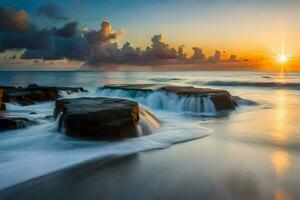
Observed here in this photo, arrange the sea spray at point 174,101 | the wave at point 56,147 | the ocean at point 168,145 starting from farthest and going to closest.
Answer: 1. the sea spray at point 174,101
2. the wave at point 56,147
3. the ocean at point 168,145

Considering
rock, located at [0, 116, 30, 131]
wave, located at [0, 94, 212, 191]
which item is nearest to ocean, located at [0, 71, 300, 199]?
wave, located at [0, 94, 212, 191]

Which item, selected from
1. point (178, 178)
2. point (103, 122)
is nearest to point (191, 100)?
point (103, 122)

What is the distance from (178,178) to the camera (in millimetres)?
5957

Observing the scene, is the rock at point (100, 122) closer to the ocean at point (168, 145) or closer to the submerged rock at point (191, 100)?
the ocean at point (168, 145)

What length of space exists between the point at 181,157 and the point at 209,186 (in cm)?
192

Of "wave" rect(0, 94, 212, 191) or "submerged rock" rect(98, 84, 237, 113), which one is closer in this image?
"wave" rect(0, 94, 212, 191)

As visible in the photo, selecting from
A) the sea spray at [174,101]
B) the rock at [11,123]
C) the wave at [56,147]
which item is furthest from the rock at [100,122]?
the sea spray at [174,101]

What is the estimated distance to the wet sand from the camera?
519 cm

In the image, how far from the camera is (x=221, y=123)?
1260 centimetres

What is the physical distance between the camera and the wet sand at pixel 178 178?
5.19 meters

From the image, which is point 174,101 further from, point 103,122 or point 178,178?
point 178,178

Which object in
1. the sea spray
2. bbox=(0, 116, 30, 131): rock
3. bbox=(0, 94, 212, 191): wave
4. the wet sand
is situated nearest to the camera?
the wet sand

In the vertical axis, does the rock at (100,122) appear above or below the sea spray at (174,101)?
above

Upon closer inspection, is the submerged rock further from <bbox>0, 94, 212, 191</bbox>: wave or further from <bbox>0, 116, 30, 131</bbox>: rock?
<bbox>0, 116, 30, 131</bbox>: rock
